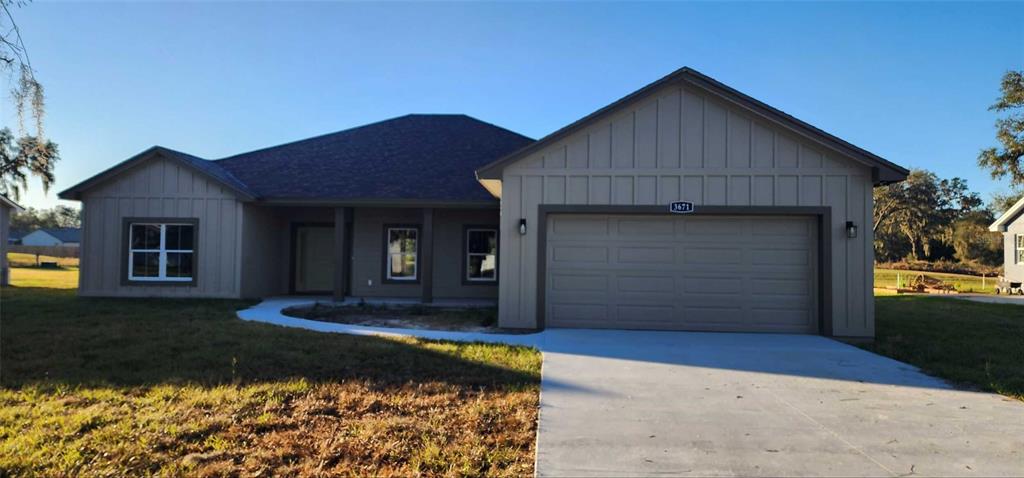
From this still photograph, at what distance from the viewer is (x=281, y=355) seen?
22.1 ft

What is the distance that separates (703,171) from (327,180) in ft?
30.5

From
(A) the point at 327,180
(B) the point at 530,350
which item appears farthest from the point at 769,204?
(A) the point at 327,180

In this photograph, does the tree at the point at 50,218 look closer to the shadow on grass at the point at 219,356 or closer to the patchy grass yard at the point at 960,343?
the shadow on grass at the point at 219,356

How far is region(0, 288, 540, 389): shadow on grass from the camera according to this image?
5.76 metres

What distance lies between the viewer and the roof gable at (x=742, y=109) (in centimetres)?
884

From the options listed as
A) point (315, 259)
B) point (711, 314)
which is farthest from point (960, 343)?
point (315, 259)

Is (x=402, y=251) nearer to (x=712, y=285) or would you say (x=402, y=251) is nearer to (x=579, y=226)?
(x=579, y=226)

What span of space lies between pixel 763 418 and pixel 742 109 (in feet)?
19.8

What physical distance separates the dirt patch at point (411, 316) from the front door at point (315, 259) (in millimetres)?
2725

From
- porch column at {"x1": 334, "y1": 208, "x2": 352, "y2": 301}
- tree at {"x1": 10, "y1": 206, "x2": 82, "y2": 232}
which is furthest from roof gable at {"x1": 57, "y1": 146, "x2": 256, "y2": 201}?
tree at {"x1": 10, "y1": 206, "x2": 82, "y2": 232}

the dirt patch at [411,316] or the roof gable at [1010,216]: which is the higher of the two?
the roof gable at [1010,216]

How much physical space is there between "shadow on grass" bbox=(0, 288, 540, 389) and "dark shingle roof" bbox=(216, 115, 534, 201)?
16.3 feet

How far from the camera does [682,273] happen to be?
9500mm

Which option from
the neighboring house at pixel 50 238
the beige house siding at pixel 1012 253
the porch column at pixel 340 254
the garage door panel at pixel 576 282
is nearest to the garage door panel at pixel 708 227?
the garage door panel at pixel 576 282
